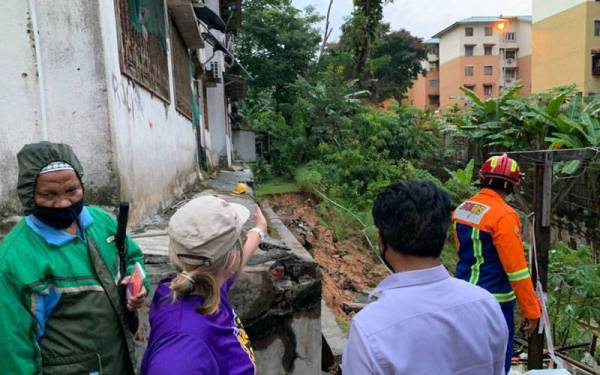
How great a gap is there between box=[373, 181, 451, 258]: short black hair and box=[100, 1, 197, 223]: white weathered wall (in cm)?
302

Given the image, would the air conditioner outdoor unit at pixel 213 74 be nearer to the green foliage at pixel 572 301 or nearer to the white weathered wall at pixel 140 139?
the white weathered wall at pixel 140 139

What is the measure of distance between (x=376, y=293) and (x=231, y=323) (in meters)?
0.55

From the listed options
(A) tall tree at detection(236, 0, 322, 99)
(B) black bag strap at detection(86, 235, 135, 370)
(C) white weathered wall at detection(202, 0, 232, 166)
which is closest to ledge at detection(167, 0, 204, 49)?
(C) white weathered wall at detection(202, 0, 232, 166)

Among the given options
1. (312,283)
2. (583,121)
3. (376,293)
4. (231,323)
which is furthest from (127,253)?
(583,121)

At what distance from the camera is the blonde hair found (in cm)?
157

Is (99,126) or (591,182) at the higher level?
(99,126)

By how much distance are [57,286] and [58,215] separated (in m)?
0.30

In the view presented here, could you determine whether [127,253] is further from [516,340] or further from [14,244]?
[516,340]

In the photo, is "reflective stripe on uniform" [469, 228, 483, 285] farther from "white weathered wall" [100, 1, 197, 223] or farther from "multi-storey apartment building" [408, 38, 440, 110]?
"multi-storey apartment building" [408, 38, 440, 110]

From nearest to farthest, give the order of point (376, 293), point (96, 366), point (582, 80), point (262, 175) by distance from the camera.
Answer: point (376, 293), point (96, 366), point (262, 175), point (582, 80)

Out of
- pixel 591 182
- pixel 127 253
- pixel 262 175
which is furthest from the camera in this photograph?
pixel 262 175

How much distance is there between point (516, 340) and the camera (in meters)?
5.15

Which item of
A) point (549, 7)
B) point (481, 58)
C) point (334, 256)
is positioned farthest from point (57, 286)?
point (481, 58)

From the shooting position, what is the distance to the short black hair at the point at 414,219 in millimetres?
1521
